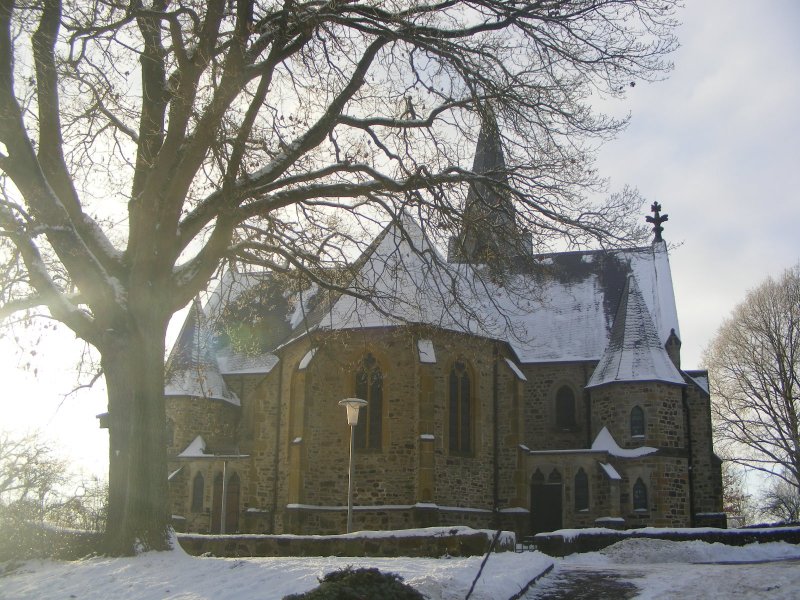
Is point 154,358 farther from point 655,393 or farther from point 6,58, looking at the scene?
point 655,393

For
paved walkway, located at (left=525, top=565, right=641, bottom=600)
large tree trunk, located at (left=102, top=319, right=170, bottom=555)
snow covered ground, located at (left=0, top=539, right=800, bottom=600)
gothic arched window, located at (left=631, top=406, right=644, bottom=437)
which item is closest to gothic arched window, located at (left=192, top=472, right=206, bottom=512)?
gothic arched window, located at (left=631, top=406, right=644, bottom=437)

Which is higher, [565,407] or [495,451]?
[565,407]

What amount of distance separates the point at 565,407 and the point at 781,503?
27.7m

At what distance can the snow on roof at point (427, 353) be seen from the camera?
2375cm

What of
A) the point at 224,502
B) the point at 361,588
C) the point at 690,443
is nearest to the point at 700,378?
the point at 690,443

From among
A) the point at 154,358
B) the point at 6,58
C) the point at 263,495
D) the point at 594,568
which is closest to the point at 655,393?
the point at 263,495

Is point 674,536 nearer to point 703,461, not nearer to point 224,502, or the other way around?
point 703,461

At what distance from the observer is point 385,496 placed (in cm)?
2338

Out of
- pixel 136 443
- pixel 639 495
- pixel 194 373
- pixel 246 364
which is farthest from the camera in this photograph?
pixel 246 364

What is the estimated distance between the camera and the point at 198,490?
2858cm

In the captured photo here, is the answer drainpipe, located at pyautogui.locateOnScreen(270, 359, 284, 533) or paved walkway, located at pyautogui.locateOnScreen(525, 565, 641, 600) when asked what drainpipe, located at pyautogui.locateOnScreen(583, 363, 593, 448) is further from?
paved walkway, located at pyautogui.locateOnScreen(525, 565, 641, 600)

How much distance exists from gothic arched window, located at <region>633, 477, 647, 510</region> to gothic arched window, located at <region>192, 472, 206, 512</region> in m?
13.6

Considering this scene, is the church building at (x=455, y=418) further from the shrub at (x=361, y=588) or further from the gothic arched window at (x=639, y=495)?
the shrub at (x=361, y=588)

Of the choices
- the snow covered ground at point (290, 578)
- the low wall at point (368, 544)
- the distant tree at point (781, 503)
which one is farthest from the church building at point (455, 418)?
the distant tree at point (781, 503)
